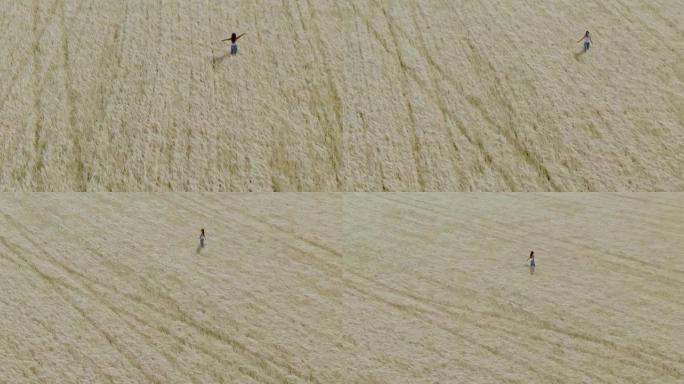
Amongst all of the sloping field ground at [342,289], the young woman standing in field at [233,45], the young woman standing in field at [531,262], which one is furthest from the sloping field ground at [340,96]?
the young woman standing in field at [531,262]

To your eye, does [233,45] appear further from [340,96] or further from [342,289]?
[342,289]

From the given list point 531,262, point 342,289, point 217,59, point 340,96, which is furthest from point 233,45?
point 531,262

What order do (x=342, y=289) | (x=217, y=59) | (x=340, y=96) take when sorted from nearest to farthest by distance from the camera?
(x=342, y=289)
(x=340, y=96)
(x=217, y=59)

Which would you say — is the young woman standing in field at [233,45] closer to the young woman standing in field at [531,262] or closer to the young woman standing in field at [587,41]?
the young woman standing in field at [531,262]

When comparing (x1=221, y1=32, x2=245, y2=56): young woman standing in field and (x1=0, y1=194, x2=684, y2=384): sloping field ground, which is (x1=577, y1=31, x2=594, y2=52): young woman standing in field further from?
(x1=221, y1=32, x2=245, y2=56): young woman standing in field

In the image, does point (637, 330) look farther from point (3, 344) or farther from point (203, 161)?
point (3, 344)

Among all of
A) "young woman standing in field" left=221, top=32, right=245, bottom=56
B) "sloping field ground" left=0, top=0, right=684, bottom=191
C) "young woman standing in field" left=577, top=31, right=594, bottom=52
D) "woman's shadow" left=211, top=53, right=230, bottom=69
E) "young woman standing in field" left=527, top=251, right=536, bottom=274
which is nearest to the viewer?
"young woman standing in field" left=527, top=251, right=536, bottom=274

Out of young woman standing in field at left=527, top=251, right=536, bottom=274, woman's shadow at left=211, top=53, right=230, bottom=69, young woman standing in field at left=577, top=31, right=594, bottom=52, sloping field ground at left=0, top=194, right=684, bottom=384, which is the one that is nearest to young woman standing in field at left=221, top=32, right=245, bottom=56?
woman's shadow at left=211, top=53, right=230, bottom=69
